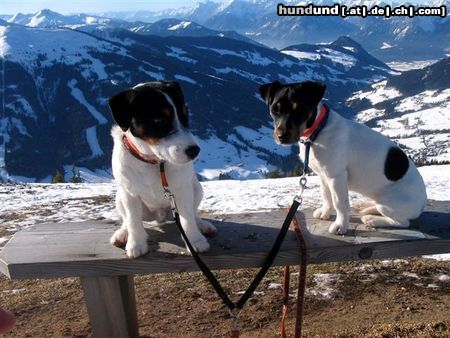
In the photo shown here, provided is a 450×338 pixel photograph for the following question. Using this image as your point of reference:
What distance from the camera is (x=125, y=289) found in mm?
5344

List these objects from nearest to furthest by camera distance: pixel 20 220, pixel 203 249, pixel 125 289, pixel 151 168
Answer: pixel 151 168 < pixel 203 249 < pixel 125 289 < pixel 20 220

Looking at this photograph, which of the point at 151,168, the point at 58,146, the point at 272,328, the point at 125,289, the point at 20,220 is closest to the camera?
the point at 151,168

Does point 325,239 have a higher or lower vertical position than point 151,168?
lower

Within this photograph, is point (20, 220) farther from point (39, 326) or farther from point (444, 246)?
point (444, 246)

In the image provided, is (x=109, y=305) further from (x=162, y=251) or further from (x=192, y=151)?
(x=192, y=151)

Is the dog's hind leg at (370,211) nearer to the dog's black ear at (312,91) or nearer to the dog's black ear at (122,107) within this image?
the dog's black ear at (312,91)

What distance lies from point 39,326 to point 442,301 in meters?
5.55

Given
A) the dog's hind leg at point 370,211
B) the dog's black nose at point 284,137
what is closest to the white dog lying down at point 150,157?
the dog's black nose at point 284,137

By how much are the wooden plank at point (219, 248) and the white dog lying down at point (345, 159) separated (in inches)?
9.5

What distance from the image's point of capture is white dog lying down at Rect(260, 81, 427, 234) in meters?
4.54

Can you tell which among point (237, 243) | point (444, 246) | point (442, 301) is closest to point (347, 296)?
point (442, 301)

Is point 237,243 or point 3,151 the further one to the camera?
point 3,151

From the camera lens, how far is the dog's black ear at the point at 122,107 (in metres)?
3.91

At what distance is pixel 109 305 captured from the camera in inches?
199
